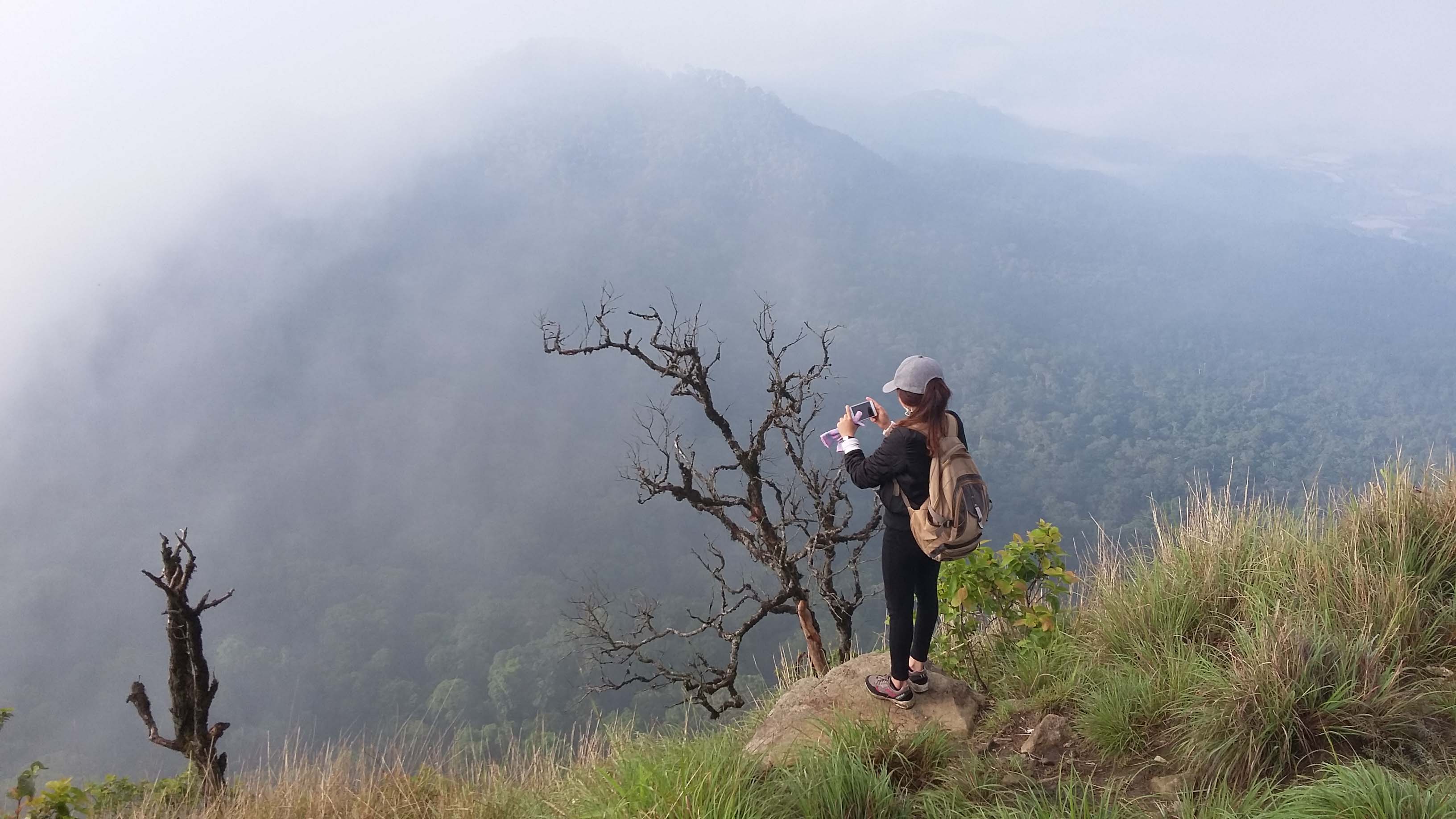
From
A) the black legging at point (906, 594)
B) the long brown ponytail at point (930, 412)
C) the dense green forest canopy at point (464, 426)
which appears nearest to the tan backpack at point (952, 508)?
the long brown ponytail at point (930, 412)

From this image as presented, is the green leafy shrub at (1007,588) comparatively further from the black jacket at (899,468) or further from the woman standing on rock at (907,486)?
the black jacket at (899,468)

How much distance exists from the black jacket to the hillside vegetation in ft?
3.67

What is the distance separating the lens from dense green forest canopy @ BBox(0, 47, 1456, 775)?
7206cm

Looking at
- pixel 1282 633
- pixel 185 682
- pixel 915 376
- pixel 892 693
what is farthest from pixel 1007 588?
pixel 185 682

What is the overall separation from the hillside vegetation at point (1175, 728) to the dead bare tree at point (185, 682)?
7.23 feet

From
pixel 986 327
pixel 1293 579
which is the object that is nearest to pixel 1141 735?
pixel 1293 579

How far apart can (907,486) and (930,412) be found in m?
0.40

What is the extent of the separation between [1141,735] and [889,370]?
403 feet

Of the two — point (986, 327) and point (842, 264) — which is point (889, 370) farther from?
point (842, 264)

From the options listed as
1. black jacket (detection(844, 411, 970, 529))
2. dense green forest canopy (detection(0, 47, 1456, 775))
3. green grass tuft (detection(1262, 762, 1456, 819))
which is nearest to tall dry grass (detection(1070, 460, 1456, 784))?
green grass tuft (detection(1262, 762, 1456, 819))

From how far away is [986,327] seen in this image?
152 metres

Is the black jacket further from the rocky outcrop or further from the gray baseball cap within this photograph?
the rocky outcrop

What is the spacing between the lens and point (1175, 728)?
346cm

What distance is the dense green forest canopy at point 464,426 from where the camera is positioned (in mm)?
72062
